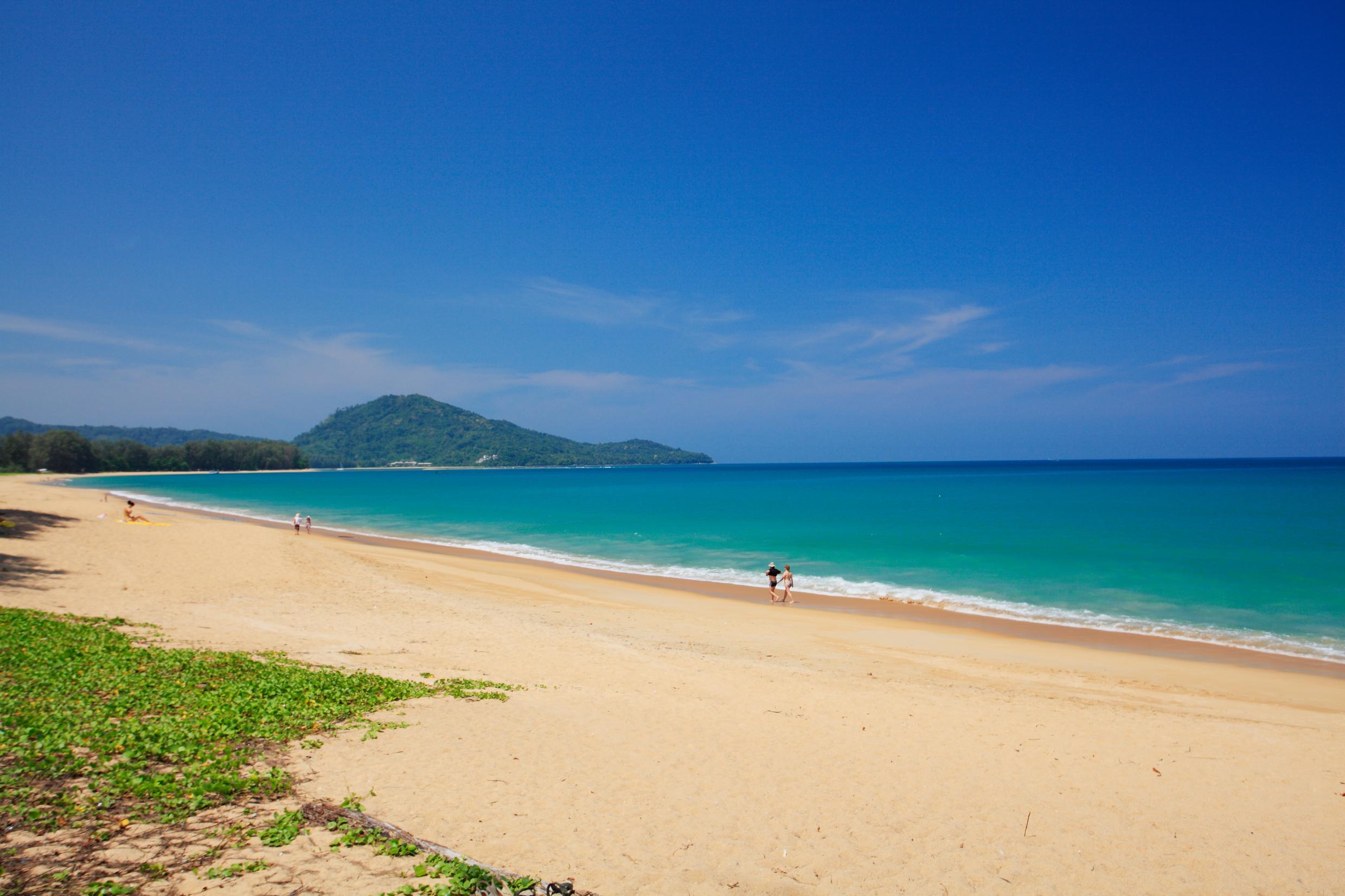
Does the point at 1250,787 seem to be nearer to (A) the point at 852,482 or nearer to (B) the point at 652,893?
(B) the point at 652,893

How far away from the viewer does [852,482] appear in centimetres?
12838

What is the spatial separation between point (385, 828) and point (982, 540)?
38644 millimetres

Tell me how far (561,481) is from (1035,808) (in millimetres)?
136730

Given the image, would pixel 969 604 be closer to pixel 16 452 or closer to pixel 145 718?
pixel 145 718

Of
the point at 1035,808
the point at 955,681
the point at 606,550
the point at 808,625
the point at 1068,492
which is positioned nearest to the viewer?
the point at 1035,808

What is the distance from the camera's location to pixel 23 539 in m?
25.0

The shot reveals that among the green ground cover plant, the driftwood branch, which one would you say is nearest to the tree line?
the green ground cover plant

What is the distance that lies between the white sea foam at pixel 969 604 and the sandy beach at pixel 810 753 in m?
1.96

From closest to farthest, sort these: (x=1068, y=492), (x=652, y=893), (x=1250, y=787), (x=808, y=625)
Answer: (x=652, y=893) < (x=1250, y=787) < (x=808, y=625) < (x=1068, y=492)

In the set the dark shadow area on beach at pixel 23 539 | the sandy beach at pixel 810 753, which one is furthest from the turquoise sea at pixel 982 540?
the dark shadow area on beach at pixel 23 539

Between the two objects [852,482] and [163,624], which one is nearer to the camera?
[163,624]

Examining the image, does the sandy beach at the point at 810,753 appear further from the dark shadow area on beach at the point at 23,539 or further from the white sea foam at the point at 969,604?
the white sea foam at the point at 969,604

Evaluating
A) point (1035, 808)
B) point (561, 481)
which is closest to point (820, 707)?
point (1035, 808)

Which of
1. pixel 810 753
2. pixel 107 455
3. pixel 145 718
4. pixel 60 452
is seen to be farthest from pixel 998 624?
pixel 107 455
